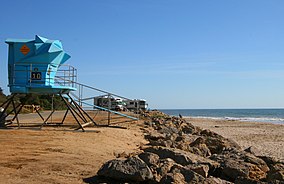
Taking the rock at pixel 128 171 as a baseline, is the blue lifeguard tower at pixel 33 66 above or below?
above

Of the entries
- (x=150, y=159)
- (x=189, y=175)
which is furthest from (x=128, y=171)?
(x=189, y=175)

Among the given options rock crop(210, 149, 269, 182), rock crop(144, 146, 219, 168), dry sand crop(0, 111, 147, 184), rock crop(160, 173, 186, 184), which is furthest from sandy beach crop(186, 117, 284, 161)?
rock crop(160, 173, 186, 184)

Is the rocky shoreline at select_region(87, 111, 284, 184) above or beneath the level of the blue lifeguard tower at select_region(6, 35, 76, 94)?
beneath

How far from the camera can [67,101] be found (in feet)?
63.2

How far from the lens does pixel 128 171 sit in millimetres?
7730

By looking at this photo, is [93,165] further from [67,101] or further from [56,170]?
[67,101]

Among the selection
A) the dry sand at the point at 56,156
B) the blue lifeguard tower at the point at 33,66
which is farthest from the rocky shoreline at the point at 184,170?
the blue lifeguard tower at the point at 33,66

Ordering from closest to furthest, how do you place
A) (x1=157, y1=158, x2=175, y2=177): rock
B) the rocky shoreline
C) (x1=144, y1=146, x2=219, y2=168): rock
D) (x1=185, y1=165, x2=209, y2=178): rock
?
the rocky shoreline < (x1=157, y1=158, x2=175, y2=177): rock < (x1=185, y1=165, x2=209, y2=178): rock < (x1=144, y1=146, x2=219, y2=168): rock

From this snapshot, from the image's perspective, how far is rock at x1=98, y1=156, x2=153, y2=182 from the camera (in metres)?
7.67

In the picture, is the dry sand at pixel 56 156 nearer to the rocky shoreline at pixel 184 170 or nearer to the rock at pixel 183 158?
the rocky shoreline at pixel 184 170

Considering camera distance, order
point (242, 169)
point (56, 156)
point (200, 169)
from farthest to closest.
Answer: point (56, 156)
point (242, 169)
point (200, 169)

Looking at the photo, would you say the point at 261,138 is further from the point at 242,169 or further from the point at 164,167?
the point at 164,167

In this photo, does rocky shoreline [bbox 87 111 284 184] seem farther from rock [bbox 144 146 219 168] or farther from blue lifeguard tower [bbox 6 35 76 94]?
blue lifeguard tower [bbox 6 35 76 94]

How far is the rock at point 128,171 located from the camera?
7668mm
